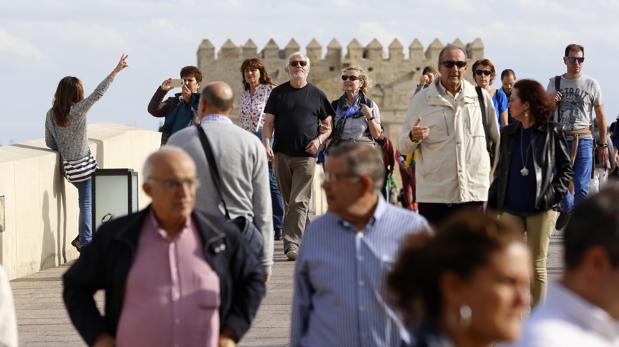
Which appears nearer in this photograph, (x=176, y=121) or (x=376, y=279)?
(x=376, y=279)

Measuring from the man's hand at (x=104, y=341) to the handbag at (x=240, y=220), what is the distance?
1817 millimetres

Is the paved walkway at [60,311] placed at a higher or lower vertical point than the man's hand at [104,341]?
lower

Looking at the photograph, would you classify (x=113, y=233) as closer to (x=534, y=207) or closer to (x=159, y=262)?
(x=159, y=262)

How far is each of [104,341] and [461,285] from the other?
2.34 m

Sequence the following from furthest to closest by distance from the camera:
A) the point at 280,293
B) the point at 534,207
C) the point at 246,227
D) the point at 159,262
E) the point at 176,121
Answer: the point at 176,121, the point at 280,293, the point at 534,207, the point at 246,227, the point at 159,262

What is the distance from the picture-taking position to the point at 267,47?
304 ft

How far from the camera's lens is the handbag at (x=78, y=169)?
13.8m

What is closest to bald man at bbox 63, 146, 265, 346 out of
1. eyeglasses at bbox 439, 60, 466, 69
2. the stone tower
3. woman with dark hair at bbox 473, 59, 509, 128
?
eyeglasses at bbox 439, 60, 466, 69

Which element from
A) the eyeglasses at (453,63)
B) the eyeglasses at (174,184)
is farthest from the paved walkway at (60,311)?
the eyeglasses at (174,184)

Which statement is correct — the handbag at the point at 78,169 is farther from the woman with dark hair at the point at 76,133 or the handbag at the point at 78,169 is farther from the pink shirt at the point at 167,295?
the pink shirt at the point at 167,295

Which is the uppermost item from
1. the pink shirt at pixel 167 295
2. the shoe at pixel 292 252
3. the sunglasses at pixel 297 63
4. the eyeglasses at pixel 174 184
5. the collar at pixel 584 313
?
the sunglasses at pixel 297 63

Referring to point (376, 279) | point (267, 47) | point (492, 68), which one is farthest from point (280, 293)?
point (267, 47)

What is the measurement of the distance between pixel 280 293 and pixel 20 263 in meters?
2.77

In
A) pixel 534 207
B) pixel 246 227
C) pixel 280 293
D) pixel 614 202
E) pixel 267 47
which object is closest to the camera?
pixel 614 202
